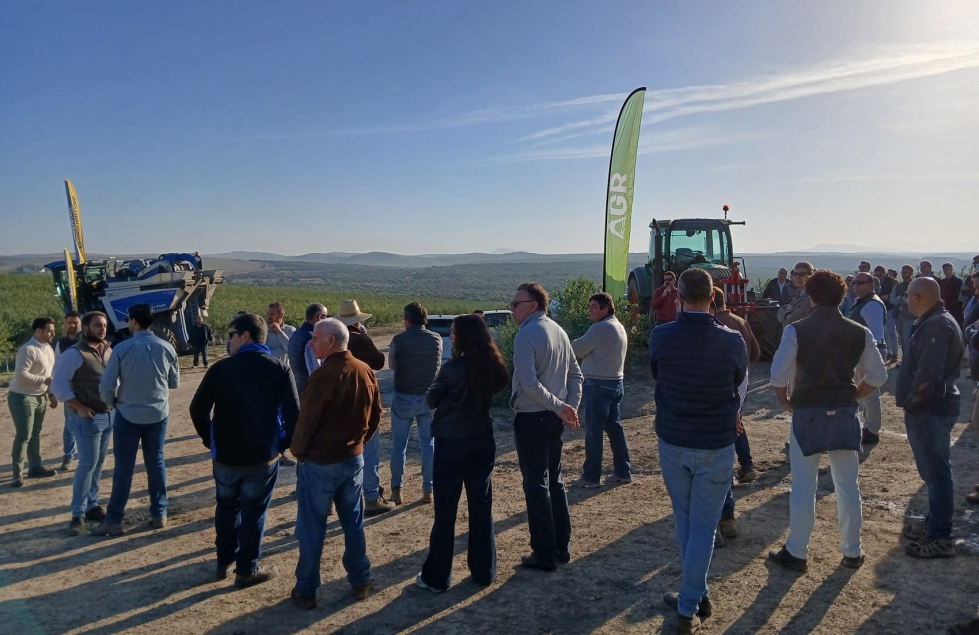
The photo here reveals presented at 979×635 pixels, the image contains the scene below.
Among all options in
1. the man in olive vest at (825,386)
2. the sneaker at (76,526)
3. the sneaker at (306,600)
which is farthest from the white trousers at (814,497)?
the sneaker at (76,526)

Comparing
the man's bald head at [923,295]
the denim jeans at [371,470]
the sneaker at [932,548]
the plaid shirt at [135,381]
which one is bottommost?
the sneaker at [932,548]

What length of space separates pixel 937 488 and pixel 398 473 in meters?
4.09

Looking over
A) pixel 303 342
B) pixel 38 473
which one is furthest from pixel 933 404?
pixel 38 473

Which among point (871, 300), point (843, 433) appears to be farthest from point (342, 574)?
point (871, 300)

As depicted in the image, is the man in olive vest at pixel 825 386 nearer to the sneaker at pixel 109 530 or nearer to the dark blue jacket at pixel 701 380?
the dark blue jacket at pixel 701 380

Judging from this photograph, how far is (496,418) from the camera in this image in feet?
29.5

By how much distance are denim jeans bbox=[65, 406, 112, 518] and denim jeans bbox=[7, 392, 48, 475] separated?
1.43 metres

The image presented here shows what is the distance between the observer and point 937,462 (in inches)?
171

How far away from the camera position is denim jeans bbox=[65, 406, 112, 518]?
541 cm

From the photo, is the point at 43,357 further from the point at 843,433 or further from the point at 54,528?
the point at 843,433

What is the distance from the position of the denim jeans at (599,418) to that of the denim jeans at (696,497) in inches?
89.6

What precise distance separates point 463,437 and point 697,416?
1.39 metres

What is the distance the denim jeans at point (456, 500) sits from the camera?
403cm

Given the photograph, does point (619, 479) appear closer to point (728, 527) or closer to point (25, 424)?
point (728, 527)
